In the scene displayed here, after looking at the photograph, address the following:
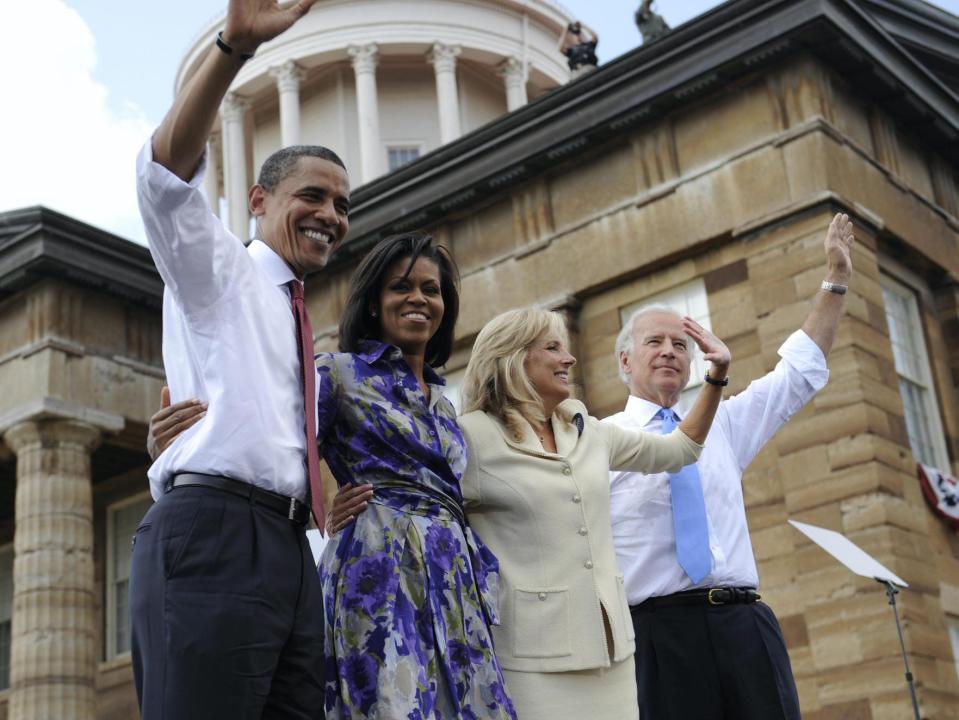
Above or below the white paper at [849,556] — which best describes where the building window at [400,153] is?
above

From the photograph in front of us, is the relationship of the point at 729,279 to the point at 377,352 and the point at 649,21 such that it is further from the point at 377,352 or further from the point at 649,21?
the point at 377,352

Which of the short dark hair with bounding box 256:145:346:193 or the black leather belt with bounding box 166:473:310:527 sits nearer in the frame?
the black leather belt with bounding box 166:473:310:527

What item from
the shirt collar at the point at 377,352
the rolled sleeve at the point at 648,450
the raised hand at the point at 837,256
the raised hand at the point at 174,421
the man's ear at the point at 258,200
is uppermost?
the raised hand at the point at 837,256

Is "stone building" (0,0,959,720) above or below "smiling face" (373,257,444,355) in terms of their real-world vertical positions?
above

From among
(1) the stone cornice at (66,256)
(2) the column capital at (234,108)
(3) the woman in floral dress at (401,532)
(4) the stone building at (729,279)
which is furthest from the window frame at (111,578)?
(3) the woman in floral dress at (401,532)

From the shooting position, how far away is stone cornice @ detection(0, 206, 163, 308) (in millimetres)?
17319

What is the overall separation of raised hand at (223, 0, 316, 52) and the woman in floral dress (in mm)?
1077

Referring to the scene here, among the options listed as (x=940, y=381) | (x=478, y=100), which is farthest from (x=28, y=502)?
(x=478, y=100)

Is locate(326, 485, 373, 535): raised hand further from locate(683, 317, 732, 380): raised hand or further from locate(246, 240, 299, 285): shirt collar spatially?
locate(683, 317, 732, 380): raised hand

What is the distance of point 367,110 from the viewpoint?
31.7m

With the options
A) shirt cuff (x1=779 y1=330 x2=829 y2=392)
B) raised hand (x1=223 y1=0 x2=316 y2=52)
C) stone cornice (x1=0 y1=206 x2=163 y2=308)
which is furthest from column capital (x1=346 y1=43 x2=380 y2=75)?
raised hand (x1=223 y1=0 x2=316 y2=52)

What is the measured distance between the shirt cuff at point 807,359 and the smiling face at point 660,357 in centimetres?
45

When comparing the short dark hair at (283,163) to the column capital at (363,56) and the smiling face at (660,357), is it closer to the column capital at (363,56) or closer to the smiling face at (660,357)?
the smiling face at (660,357)

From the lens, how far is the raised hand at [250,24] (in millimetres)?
2965
